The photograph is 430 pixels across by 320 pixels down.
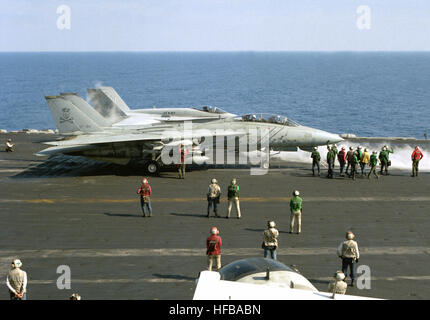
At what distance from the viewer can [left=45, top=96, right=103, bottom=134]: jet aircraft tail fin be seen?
98.6ft

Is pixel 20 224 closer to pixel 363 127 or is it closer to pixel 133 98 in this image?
pixel 363 127

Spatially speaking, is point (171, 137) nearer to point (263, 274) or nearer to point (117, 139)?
point (117, 139)

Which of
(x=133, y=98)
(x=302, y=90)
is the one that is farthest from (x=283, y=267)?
(x=302, y=90)

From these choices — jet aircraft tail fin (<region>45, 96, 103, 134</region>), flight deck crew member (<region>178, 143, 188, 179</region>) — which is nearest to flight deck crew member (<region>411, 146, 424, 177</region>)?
flight deck crew member (<region>178, 143, 188, 179</region>)

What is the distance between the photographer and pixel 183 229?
66.2 feet

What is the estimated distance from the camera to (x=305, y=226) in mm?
20531

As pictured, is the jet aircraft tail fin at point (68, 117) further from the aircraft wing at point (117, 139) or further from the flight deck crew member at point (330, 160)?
the flight deck crew member at point (330, 160)

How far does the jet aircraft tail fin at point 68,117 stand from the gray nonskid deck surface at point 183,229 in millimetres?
2936

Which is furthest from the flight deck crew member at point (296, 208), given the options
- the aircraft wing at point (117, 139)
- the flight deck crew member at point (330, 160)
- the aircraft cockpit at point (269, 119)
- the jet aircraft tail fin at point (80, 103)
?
the jet aircraft tail fin at point (80, 103)

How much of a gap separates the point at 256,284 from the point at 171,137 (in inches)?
824

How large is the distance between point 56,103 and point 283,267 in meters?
22.9

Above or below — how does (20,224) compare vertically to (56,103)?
below

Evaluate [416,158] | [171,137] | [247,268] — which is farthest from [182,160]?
[247,268]

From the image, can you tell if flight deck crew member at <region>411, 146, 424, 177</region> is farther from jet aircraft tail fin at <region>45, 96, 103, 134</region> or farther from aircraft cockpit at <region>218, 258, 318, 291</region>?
aircraft cockpit at <region>218, 258, 318, 291</region>
